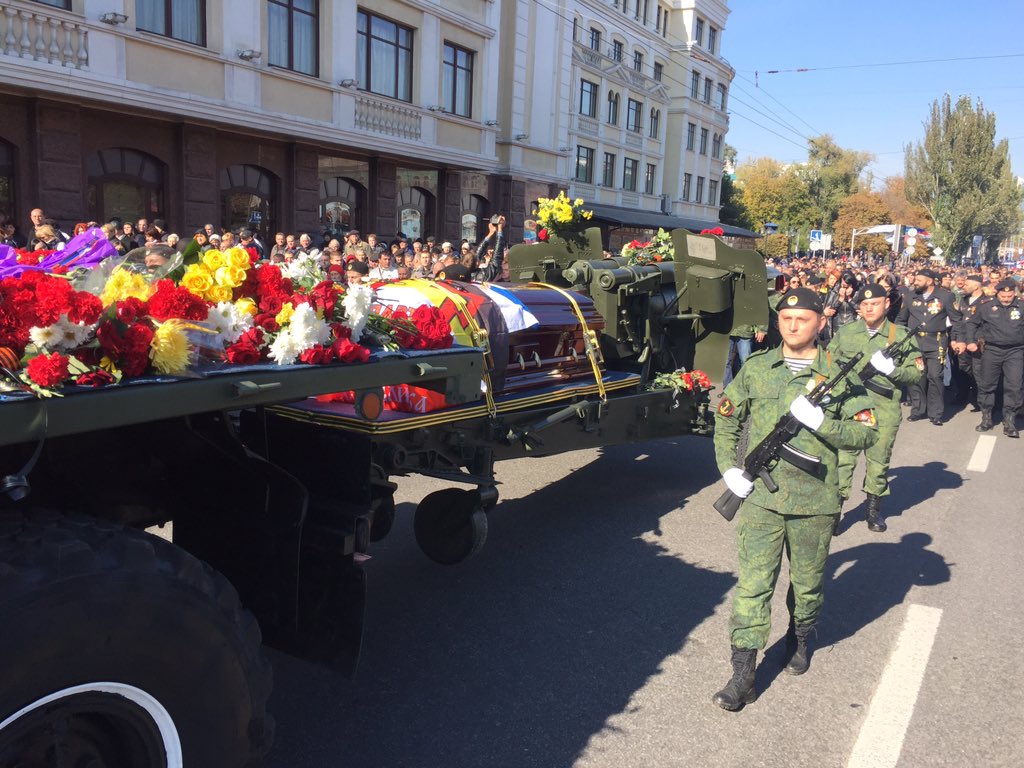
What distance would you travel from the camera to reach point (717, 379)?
7.81 meters

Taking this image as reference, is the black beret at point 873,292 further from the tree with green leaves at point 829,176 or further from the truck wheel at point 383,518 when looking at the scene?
the tree with green leaves at point 829,176

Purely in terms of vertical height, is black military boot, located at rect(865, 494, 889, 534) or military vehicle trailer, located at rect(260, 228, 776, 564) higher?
military vehicle trailer, located at rect(260, 228, 776, 564)

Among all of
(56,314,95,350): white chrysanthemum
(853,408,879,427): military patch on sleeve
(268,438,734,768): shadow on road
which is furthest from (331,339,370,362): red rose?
(853,408,879,427): military patch on sleeve

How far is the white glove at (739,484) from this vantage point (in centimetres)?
372

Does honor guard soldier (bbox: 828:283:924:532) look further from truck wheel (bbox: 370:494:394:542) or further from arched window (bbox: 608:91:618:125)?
arched window (bbox: 608:91:618:125)

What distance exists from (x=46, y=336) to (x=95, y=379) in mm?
205

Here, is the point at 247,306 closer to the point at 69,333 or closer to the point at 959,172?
the point at 69,333

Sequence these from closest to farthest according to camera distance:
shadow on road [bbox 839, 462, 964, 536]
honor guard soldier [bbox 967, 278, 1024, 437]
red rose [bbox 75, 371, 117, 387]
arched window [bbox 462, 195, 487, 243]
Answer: red rose [bbox 75, 371, 117, 387] → shadow on road [bbox 839, 462, 964, 536] → honor guard soldier [bbox 967, 278, 1024, 437] → arched window [bbox 462, 195, 487, 243]

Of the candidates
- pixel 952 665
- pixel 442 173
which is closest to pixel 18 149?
pixel 442 173

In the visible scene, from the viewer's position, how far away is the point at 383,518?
176 inches

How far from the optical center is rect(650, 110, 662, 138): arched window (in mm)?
40031

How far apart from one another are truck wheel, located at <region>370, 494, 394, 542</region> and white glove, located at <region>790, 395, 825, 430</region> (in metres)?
1.87

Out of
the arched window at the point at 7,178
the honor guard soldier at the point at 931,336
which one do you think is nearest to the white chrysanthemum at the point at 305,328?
the honor guard soldier at the point at 931,336

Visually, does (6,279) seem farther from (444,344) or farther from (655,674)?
(655,674)
